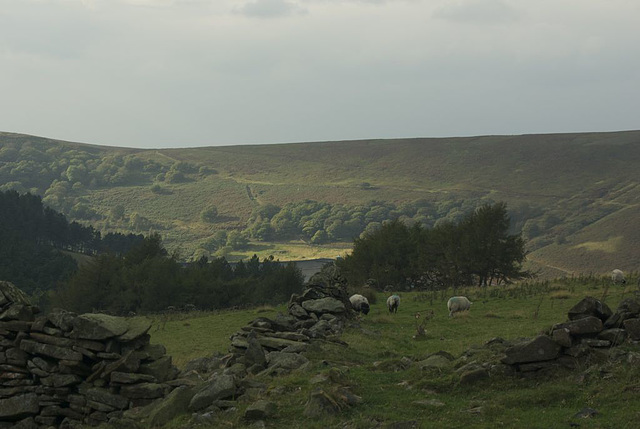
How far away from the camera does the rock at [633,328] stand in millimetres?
17641

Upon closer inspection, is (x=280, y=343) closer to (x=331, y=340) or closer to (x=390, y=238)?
(x=331, y=340)

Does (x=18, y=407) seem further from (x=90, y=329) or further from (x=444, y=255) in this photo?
(x=444, y=255)

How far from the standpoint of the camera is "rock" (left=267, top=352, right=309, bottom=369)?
69.1 ft

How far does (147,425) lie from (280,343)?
8.05 m

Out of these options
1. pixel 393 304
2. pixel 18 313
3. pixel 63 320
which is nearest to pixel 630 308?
pixel 63 320

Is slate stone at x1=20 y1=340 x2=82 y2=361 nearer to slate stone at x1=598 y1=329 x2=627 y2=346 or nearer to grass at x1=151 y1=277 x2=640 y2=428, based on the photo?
grass at x1=151 y1=277 x2=640 y2=428

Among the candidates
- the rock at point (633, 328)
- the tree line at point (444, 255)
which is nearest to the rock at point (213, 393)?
the rock at point (633, 328)

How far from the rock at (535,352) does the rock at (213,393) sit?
7074 mm

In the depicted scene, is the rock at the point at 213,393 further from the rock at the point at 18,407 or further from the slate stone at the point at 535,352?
the slate stone at the point at 535,352

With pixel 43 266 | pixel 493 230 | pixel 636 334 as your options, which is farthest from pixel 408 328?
pixel 43 266

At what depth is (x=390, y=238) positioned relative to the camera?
76.9 metres

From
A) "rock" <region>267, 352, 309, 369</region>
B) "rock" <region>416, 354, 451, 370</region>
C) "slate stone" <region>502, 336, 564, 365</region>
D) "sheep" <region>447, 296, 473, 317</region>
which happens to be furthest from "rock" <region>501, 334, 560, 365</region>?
"sheep" <region>447, 296, 473, 317</region>

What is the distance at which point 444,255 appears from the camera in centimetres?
6981

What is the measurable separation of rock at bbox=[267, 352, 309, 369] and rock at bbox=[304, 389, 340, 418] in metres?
4.48
